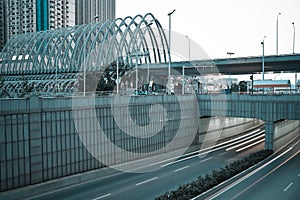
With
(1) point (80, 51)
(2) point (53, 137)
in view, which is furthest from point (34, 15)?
(2) point (53, 137)

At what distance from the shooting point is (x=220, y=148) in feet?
123

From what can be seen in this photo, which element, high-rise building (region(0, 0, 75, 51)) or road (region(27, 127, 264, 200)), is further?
high-rise building (region(0, 0, 75, 51))

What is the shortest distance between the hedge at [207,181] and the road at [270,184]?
2.61 ft

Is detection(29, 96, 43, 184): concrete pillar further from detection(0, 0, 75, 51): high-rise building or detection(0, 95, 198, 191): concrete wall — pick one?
detection(0, 0, 75, 51): high-rise building

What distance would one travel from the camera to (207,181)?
20000 mm

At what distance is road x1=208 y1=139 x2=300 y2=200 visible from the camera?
19.6 m

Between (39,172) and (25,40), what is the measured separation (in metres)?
90.0

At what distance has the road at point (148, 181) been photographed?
19766 millimetres

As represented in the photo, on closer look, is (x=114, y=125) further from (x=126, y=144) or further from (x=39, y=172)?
Answer: (x=39, y=172)

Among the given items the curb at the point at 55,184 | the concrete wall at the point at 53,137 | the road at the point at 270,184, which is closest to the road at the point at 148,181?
the curb at the point at 55,184

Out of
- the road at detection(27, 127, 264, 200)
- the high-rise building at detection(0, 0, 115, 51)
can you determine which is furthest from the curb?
the high-rise building at detection(0, 0, 115, 51)

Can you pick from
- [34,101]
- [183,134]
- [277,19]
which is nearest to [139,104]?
[183,134]

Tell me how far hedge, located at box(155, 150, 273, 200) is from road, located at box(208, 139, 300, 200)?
0.80 metres

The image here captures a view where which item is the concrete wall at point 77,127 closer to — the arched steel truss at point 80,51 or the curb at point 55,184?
the curb at point 55,184
